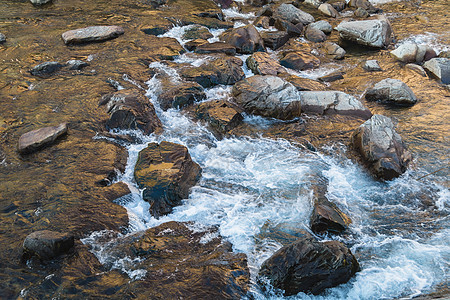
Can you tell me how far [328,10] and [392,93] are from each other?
683 centimetres

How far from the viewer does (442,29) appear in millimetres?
11992

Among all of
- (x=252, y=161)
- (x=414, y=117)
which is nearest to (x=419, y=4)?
(x=414, y=117)

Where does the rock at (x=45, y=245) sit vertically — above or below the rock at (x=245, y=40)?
below

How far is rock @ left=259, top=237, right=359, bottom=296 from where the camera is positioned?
4.26 m

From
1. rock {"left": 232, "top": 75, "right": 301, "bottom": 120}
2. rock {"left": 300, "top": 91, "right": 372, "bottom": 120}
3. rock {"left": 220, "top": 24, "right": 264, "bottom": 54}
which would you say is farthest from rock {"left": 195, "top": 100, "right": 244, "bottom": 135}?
rock {"left": 220, "top": 24, "right": 264, "bottom": 54}

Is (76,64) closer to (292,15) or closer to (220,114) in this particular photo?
(220,114)

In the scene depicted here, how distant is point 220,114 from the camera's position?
24.8ft

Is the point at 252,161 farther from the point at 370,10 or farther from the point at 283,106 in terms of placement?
the point at 370,10

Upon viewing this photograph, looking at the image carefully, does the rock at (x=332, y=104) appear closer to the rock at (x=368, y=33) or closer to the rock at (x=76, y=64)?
the rock at (x=368, y=33)

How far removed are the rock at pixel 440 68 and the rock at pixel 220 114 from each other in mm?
5374

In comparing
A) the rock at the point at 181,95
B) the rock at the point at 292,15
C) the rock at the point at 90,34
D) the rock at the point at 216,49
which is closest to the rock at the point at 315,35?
the rock at the point at 292,15

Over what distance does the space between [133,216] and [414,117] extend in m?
6.25

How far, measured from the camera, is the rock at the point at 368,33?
10.8 m

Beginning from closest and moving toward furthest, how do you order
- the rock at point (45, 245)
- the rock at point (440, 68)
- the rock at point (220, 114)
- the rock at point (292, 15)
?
the rock at point (45, 245) < the rock at point (220, 114) < the rock at point (440, 68) < the rock at point (292, 15)
